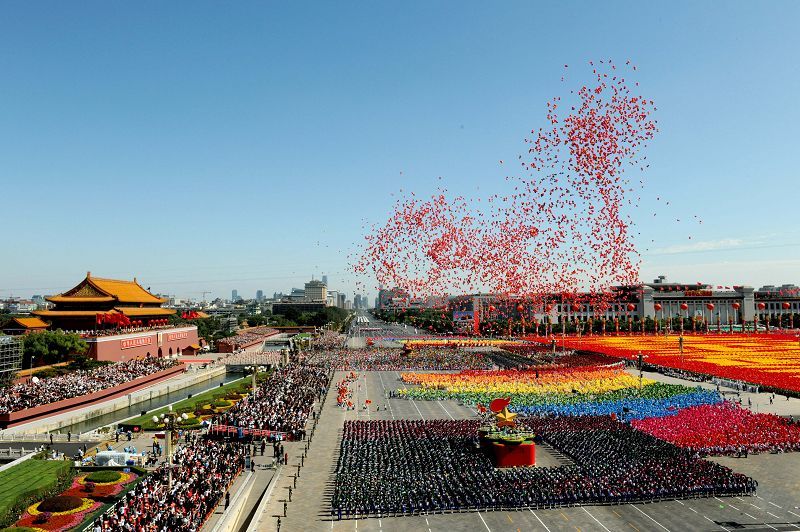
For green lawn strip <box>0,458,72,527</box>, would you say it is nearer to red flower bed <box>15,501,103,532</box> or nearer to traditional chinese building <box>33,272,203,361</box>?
red flower bed <box>15,501,103,532</box>

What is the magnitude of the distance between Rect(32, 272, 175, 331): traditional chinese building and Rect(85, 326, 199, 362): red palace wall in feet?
10.2

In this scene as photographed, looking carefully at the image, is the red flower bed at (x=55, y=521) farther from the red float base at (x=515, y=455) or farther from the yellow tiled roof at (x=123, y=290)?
the yellow tiled roof at (x=123, y=290)

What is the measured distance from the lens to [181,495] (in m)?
20.6

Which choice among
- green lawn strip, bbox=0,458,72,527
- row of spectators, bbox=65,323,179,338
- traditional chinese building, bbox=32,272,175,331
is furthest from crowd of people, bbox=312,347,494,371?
green lawn strip, bbox=0,458,72,527

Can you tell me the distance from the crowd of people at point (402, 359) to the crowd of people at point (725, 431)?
3266cm

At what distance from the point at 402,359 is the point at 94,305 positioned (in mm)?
37257

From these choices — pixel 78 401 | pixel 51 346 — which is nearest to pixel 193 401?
pixel 78 401

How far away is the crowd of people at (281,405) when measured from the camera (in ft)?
111

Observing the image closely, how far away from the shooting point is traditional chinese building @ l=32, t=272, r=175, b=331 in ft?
225

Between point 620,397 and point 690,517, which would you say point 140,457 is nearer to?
point 690,517

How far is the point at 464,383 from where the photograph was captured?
51.7 meters

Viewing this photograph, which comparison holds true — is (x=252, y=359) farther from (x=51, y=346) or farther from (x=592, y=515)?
(x=592, y=515)

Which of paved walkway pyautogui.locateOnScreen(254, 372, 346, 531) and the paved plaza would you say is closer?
the paved plaza

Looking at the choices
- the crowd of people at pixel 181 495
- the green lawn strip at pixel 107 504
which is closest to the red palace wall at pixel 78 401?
the green lawn strip at pixel 107 504
